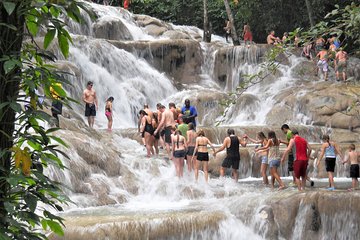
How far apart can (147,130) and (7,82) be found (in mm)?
14430

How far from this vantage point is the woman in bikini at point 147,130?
1713 centimetres

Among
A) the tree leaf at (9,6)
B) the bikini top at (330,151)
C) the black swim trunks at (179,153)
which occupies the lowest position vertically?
the black swim trunks at (179,153)

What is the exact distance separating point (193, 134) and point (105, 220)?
4880mm

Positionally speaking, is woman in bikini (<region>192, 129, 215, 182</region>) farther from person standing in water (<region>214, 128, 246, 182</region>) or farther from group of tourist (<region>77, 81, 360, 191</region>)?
person standing in water (<region>214, 128, 246, 182</region>)

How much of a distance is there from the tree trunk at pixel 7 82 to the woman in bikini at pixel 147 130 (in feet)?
46.6

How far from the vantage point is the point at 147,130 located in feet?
56.5

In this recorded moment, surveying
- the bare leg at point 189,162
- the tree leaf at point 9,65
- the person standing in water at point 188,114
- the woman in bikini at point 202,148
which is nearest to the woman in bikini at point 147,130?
the person standing in water at point 188,114

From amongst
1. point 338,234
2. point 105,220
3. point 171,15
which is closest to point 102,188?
point 105,220

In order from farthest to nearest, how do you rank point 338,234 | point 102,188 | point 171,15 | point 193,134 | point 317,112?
point 171,15, point 317,112, point 193,134, point 102,188, point 338,234

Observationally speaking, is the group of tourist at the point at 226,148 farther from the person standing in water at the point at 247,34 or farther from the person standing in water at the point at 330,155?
the person standing in water at the point at 247,34

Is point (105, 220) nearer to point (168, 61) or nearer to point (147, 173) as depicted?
point (147, 173)

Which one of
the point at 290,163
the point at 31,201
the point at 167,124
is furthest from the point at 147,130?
the point at 31,201

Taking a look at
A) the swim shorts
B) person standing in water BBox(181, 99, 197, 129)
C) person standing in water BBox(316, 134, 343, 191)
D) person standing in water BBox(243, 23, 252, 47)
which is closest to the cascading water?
the swim shorts

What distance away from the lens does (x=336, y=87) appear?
23.8 m
